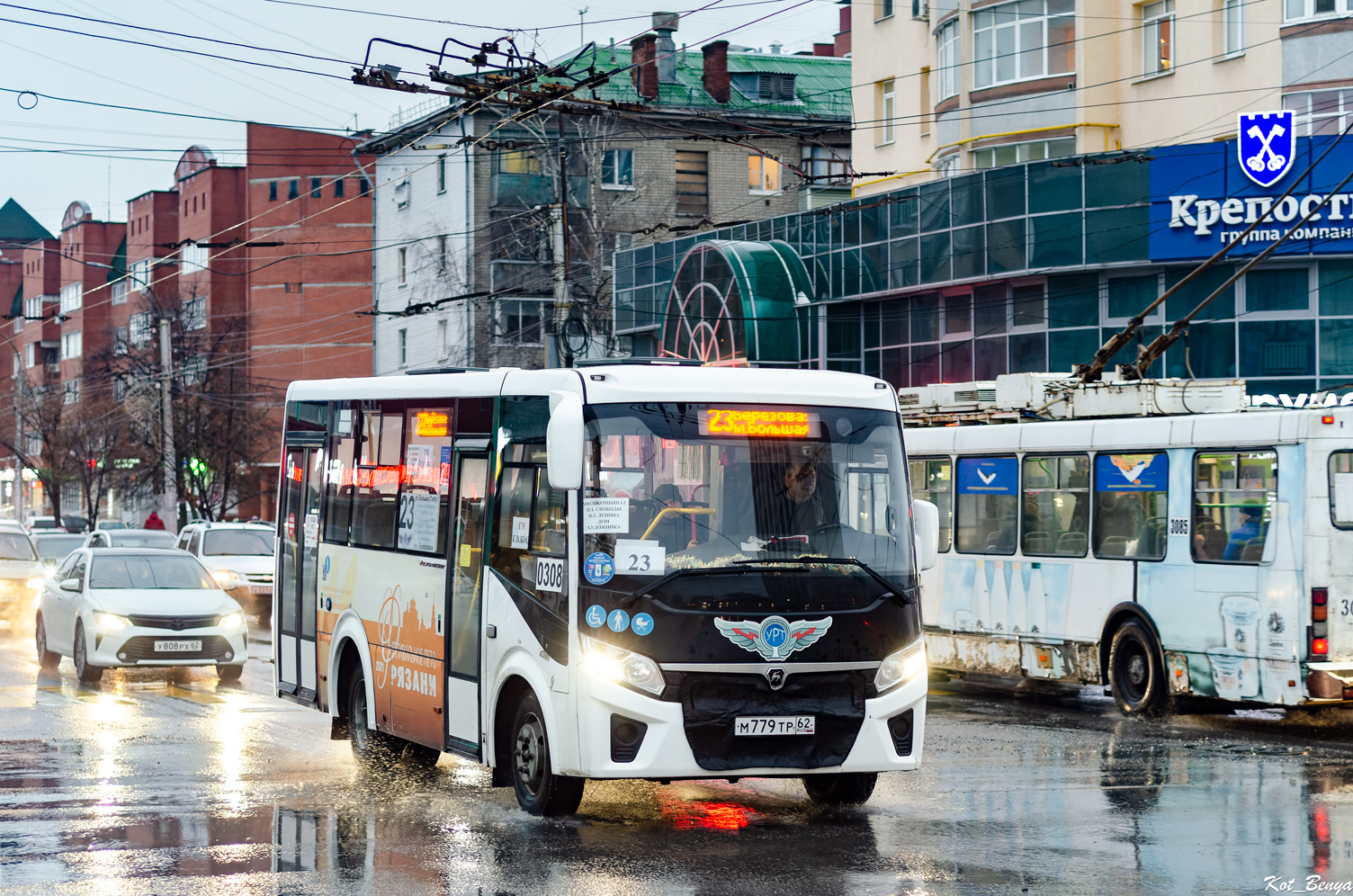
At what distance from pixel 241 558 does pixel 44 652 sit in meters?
9.36

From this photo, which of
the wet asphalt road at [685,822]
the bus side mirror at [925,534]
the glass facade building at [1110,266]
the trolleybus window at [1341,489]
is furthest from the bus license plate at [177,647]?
the glass facade building at [1110,266]

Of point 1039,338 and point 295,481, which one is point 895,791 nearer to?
point 295,481

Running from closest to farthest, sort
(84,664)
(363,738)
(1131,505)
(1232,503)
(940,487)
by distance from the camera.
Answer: (363,738) < (1232,503) < (1131,505) < (940,487) < (84,664)

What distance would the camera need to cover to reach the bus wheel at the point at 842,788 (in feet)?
36.1

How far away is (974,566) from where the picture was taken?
741 inches

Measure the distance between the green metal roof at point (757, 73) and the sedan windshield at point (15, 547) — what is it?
31556 millimetres

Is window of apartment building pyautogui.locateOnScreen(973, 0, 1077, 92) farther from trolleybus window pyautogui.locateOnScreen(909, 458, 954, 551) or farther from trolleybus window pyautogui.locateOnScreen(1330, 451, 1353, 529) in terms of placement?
trolleybus window pyautogui.locateOnScreen(1330, 451, 1353, 529)

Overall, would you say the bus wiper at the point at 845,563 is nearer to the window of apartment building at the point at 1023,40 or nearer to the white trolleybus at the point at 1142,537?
the white trolleybus at the point at 1142,537

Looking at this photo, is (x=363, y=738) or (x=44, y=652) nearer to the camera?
(x=363, y=738)

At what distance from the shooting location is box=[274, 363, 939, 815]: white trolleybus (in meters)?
9.95

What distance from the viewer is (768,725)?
10039 millimetres

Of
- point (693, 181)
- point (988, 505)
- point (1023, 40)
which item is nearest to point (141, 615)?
point (988, 505)

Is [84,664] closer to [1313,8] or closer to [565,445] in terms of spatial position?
[565,445]

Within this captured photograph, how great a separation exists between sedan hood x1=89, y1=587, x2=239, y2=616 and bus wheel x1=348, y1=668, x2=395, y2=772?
7264 mm
